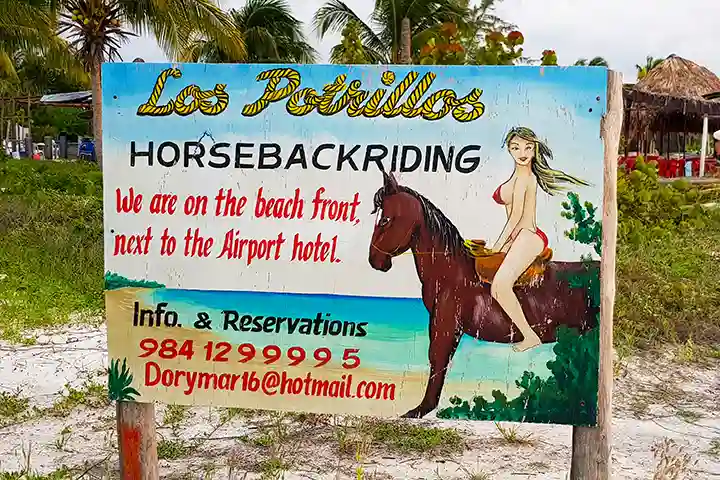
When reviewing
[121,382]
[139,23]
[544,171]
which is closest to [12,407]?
[121,382]

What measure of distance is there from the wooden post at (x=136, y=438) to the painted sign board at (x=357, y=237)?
122 millimetres

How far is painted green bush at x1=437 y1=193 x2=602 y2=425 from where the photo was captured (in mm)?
2275

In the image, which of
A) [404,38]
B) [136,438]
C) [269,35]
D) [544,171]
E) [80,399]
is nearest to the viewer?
[544,171]

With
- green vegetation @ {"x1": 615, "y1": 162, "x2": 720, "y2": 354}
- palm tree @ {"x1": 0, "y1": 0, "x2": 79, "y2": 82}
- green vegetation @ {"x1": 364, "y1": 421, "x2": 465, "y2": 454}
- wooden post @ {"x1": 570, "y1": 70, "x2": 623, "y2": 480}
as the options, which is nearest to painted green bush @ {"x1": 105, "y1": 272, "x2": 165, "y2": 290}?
wooden post @ {"x1": 570, "y1": 70, "x2": 623, "y2": 480}

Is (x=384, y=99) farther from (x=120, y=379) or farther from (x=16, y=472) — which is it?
(x=16, y=472)

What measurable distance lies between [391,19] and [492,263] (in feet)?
51.7

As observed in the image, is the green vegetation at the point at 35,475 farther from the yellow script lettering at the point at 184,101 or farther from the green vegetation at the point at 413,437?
the yellow script lettering at the point at 184,101

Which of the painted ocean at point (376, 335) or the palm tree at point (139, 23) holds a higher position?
the palm tree at point (139, 23)

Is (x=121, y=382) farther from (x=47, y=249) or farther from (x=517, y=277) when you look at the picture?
(x=47, y=249)

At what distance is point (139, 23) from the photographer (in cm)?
1470

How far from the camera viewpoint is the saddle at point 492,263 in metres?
2.30

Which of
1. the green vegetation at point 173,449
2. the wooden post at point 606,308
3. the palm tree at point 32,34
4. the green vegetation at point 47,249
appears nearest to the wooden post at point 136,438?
the green vegetation at point 173,449

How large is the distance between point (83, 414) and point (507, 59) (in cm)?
469

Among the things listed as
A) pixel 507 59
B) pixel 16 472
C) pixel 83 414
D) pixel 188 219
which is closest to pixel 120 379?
pixel 188 219
